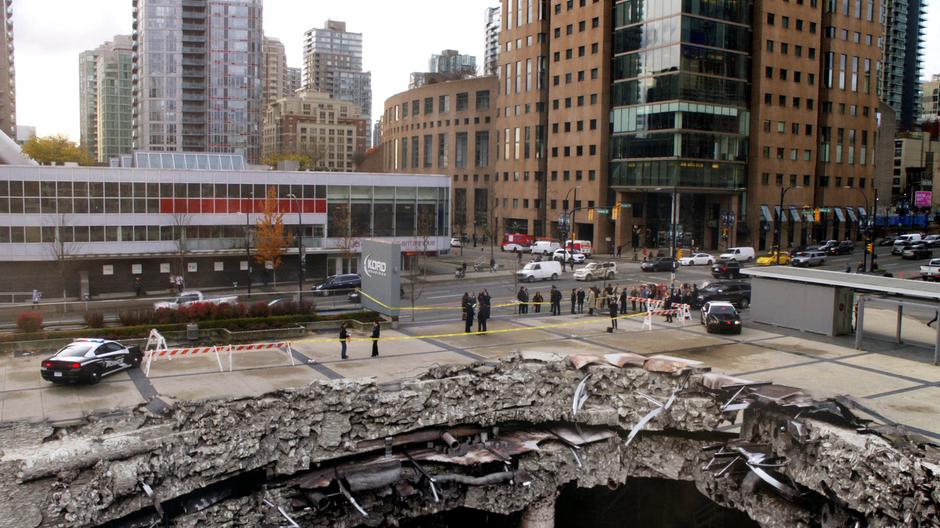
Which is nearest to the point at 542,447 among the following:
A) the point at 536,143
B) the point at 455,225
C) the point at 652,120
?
the point at 652,120

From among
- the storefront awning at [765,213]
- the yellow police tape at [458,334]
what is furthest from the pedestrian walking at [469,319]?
the storefront awning at [765,213]

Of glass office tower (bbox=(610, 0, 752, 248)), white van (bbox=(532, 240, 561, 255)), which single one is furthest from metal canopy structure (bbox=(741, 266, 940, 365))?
glass office tower (bbox=(610, 0, 752, 248))

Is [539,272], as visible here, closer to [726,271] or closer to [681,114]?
[726,271]

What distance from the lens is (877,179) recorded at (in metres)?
130

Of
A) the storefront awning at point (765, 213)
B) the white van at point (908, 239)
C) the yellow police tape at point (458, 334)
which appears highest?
the storefront awning at point (765, 213)

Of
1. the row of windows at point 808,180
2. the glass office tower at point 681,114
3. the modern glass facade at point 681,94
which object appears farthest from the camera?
the row of windows at point 808,180

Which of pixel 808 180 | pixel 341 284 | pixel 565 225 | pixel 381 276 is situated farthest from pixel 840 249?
pixel 381 276

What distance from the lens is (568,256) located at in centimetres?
7262

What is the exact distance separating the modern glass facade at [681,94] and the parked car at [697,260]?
13.1 meters

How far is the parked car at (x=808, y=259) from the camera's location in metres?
65.6

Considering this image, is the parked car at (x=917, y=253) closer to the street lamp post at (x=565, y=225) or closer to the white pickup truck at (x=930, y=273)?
the white pickup truck at (x=930, y=273)

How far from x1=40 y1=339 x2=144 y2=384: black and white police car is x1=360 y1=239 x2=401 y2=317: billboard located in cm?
1235

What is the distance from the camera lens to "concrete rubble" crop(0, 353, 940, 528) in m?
13.3

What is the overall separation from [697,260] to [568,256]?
12.3 metres
